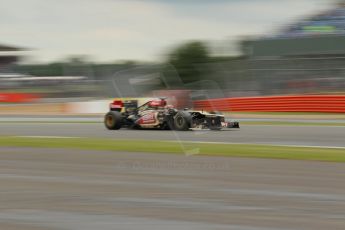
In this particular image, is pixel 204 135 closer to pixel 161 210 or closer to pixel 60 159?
pixel 60 159

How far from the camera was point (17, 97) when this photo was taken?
1384 inches

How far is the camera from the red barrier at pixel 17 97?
3453 cm

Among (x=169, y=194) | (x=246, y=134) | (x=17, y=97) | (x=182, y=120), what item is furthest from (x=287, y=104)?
(x=169, y=194)

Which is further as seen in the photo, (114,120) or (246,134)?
(114,120)

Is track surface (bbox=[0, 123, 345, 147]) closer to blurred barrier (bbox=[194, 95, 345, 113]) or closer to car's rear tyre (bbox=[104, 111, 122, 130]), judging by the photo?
car's rear tyre (bbox=[104, 111, 122, 130])

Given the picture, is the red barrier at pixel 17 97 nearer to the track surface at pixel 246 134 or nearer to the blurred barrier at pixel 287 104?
the blurred barrier at pixel 287 104

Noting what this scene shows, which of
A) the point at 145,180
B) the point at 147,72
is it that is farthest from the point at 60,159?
the point at 147,72

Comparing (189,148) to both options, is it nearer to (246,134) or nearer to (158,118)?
(246,134)

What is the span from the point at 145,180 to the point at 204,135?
648cm

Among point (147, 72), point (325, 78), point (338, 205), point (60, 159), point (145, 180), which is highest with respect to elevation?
point (325, 78)

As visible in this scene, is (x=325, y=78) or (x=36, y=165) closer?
(x=36, y=165)

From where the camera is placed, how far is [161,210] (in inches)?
206

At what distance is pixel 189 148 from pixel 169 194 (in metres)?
4.45

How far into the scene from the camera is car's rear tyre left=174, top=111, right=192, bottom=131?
45.4 ft
